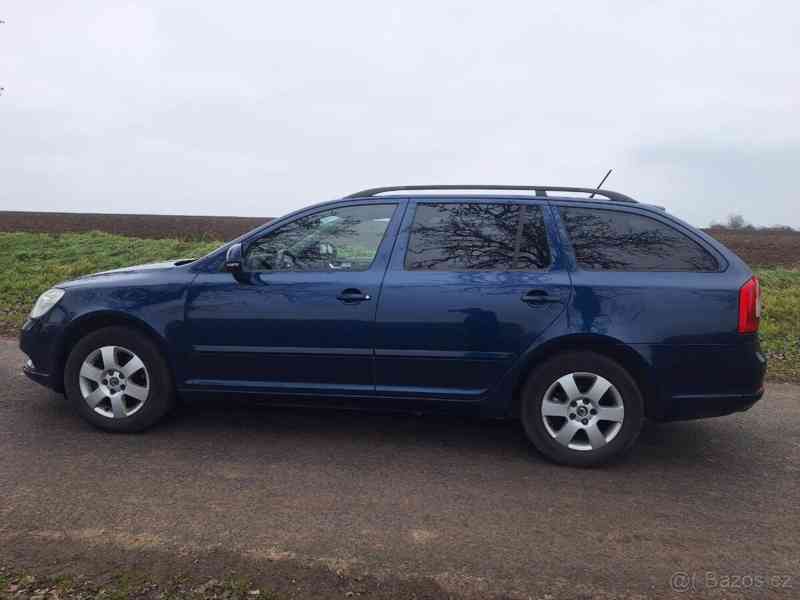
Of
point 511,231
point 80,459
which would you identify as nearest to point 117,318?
point 80,459

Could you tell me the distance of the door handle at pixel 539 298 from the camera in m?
4.12

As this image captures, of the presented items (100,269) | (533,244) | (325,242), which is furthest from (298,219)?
(100,269)

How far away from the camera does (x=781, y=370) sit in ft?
22.6

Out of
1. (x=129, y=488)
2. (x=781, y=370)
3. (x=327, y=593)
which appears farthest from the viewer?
(x=781, y=370)

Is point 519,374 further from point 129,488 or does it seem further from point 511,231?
point 129,488

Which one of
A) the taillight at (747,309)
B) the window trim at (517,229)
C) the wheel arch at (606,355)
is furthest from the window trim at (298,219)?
the taillight at (747,309)

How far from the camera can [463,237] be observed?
4.39m

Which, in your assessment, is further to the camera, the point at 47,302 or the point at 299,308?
the point at 47,302

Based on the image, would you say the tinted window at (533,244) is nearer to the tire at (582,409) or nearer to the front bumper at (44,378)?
the tire at (582,409)

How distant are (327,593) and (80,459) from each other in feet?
6.89

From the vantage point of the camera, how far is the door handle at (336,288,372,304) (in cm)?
426

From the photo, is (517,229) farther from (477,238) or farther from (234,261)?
(234,261)

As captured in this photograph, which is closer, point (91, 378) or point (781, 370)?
point (91, 378)

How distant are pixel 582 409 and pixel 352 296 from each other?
1.53 metres
